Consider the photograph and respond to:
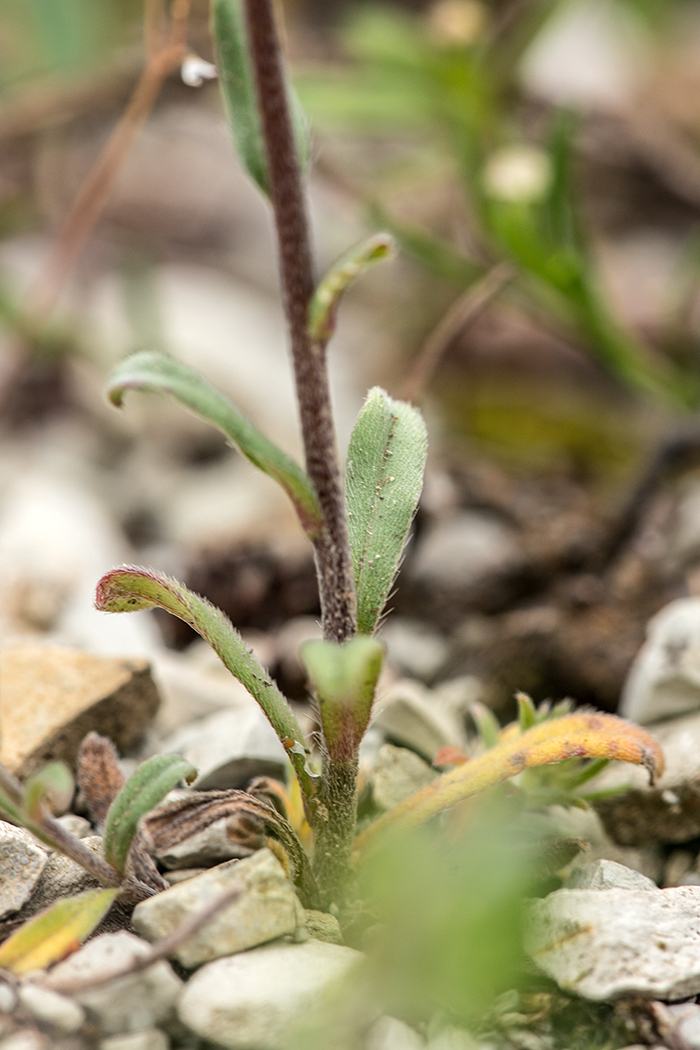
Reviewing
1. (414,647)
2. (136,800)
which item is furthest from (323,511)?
(414,647)

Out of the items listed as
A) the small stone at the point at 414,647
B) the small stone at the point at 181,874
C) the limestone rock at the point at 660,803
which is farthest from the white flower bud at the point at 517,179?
the small stone at the point at 181,874

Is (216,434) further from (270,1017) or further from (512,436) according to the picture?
(270,1017)

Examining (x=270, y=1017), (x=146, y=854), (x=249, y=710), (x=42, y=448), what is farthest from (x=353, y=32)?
(x=270, y=1017)

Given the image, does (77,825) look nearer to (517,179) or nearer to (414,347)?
(517,179)

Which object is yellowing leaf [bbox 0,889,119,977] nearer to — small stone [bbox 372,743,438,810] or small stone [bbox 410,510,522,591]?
small stone [bbox 372,743,438,810]

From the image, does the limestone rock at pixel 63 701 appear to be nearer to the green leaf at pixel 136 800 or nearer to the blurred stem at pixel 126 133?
the green leaf at pixel 136 800

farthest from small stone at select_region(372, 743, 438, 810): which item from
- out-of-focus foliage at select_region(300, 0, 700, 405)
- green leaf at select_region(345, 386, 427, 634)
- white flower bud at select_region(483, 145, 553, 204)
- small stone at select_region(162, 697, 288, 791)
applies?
Result: white flower bud at select_region(483, 145, 553, 204)

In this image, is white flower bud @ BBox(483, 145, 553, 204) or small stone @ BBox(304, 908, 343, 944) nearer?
small stone @ BBox(304, 908, 343, 944)

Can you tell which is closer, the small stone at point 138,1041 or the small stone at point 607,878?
the small stone at point 138,1041
